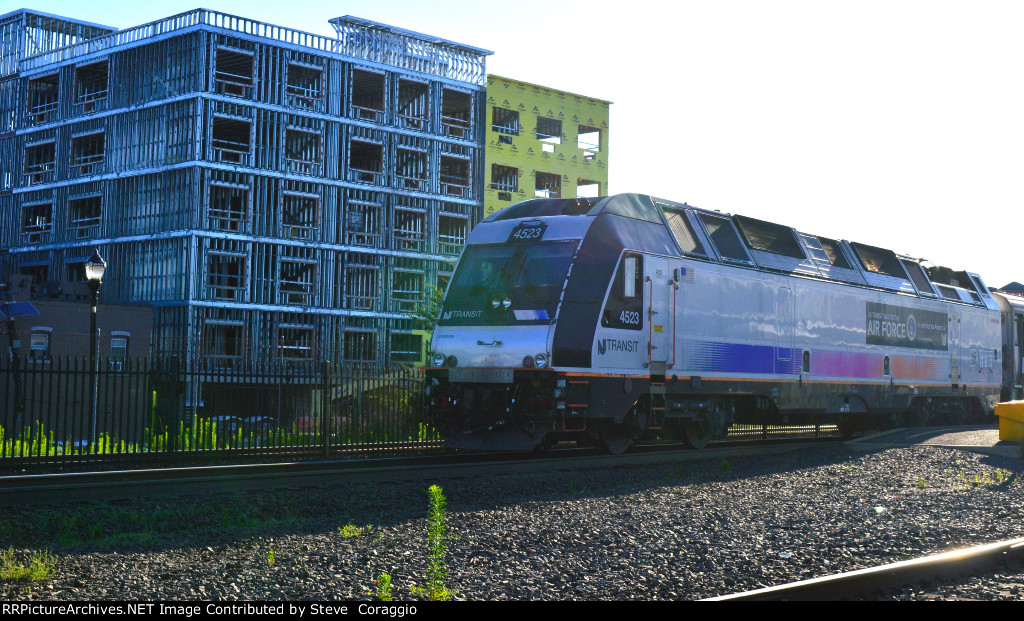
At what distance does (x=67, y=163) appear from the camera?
55875 mm

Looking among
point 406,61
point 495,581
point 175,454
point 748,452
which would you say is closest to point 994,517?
point 495,581

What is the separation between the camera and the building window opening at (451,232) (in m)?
59.9

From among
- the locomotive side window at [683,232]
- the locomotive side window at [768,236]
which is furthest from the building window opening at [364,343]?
the locomotive side window at [683,232]

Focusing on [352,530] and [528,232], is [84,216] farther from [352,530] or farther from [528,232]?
[352,530]

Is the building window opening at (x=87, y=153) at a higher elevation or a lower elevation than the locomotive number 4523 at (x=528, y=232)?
higher

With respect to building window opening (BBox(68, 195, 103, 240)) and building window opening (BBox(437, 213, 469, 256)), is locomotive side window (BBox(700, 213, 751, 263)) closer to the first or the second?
building window opening (BBox(437, 213, 469, 256))

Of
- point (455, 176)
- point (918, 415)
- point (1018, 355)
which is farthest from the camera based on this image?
point (455, 176)

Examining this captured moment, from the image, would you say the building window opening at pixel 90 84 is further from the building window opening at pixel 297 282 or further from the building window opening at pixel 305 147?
the building window opening at pixel 297 282

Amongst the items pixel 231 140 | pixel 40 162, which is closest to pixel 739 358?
pixel 231 140

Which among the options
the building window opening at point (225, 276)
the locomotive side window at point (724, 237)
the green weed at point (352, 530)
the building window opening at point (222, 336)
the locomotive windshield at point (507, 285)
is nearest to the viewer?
the green weed at point (352, 530)

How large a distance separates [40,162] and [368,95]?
59.2 feet

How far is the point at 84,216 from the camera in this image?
55281 mm

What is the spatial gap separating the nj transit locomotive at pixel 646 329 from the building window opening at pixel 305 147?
35.7 m

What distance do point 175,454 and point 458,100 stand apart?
48812mm
